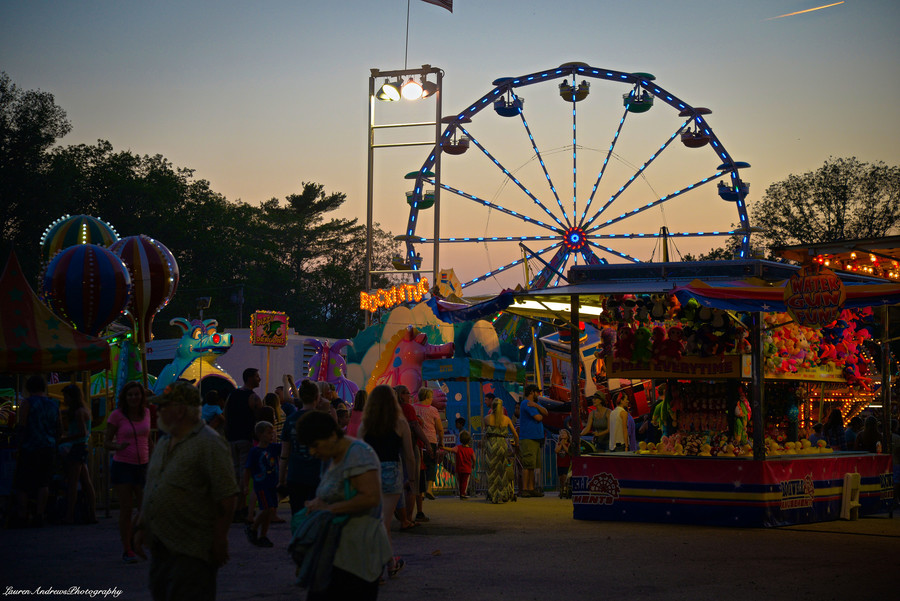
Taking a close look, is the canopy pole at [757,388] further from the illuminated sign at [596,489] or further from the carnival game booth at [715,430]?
the illuminated sign at [596,489]

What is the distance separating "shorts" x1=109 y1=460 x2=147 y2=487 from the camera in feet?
28.4

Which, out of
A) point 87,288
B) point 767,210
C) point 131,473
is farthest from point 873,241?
point 767,210

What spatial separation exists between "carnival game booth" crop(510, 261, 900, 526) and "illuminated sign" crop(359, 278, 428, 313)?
16247 mm

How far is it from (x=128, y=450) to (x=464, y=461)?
700cm

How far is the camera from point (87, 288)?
1391 centimetres

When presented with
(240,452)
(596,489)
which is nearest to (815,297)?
(596,489)

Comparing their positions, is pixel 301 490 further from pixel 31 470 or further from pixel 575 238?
pixel 575 238

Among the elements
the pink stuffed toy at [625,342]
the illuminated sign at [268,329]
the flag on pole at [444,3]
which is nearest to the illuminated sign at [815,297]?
the pink stuffed toy at [625,342]

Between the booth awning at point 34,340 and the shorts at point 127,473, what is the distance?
3.60m

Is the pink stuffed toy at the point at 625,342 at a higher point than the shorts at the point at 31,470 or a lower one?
higher

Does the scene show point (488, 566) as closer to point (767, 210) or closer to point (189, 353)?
point (189, 353)

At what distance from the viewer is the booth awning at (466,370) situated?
1922 centimetres

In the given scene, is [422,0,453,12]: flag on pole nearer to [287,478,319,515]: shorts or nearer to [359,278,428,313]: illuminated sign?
[359,278,428,313]: illuminated sign

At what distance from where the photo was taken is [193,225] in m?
55.5
